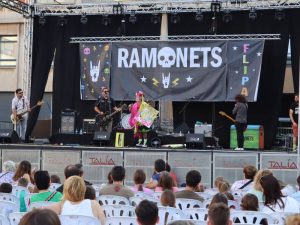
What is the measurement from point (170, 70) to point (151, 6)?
1.93 metres

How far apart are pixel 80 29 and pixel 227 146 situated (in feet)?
18.6

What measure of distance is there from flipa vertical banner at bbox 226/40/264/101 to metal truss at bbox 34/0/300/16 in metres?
1.03

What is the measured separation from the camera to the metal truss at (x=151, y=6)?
609 inches

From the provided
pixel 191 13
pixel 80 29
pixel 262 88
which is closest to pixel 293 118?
pixel 262 88

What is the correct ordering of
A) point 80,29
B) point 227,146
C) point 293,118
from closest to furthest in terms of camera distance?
point 293,118, point 227,146, point 80,29

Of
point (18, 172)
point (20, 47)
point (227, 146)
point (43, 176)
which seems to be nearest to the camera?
point (43, 176)

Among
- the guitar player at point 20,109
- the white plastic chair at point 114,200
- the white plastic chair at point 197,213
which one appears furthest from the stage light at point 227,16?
the white plastic chair at point 197,213

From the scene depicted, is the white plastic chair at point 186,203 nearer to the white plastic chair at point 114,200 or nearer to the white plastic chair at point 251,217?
the white plastic chair at point 114,200

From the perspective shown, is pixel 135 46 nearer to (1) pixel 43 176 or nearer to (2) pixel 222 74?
(2) pixel 222 74

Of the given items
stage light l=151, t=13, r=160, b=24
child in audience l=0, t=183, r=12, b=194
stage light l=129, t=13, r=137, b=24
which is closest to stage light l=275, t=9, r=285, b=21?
stage light l=151, t=13, r=160, b=24

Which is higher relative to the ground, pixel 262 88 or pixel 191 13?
pixel 191 13

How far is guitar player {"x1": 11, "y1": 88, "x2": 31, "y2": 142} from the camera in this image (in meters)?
16.0

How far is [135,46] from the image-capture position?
16.6m

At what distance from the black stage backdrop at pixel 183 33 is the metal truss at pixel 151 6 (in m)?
0.26
